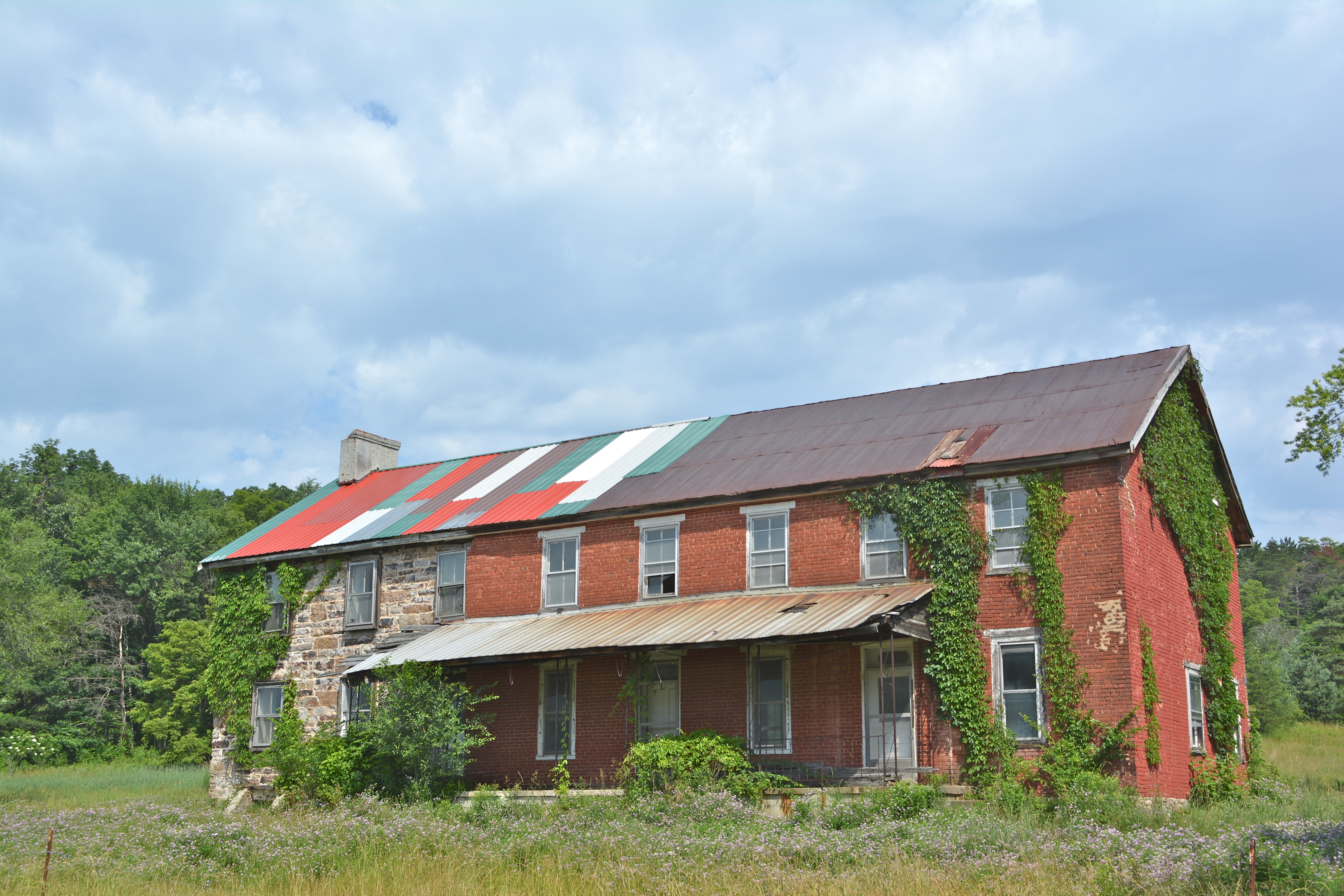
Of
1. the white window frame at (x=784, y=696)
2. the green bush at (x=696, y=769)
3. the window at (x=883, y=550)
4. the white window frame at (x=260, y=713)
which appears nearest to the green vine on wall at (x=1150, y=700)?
the window at (x=883, y=550)

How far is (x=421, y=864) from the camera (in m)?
14.0

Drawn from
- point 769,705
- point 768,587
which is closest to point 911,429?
point 768,587

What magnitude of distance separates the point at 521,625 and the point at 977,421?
10.2m

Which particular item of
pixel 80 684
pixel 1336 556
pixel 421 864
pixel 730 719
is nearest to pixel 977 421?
pixel 730 719

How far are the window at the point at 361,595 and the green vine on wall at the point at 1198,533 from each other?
1721cm

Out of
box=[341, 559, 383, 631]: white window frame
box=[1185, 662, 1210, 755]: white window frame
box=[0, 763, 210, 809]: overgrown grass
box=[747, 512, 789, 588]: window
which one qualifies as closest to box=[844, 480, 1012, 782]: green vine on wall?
box=[747, 512, 789, 588]: window

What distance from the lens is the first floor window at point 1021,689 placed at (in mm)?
19359

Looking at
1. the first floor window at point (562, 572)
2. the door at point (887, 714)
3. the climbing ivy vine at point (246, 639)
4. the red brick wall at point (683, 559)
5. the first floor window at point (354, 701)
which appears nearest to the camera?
the door at point (887, 714)

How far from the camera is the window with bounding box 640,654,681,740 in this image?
22797 millimetres

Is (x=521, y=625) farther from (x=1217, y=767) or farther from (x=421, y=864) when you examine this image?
(x=1217, y=767)

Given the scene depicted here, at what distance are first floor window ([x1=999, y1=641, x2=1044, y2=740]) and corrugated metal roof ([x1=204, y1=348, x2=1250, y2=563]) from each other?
328 centimetres

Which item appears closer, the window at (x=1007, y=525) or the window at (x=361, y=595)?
the window at (x=1007, y=525)

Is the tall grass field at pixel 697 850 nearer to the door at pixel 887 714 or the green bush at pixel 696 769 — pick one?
the green bush at pixel 696 769

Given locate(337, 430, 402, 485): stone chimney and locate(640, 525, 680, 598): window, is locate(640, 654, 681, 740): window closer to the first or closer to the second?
locate(640, 525, 680, 598): window
